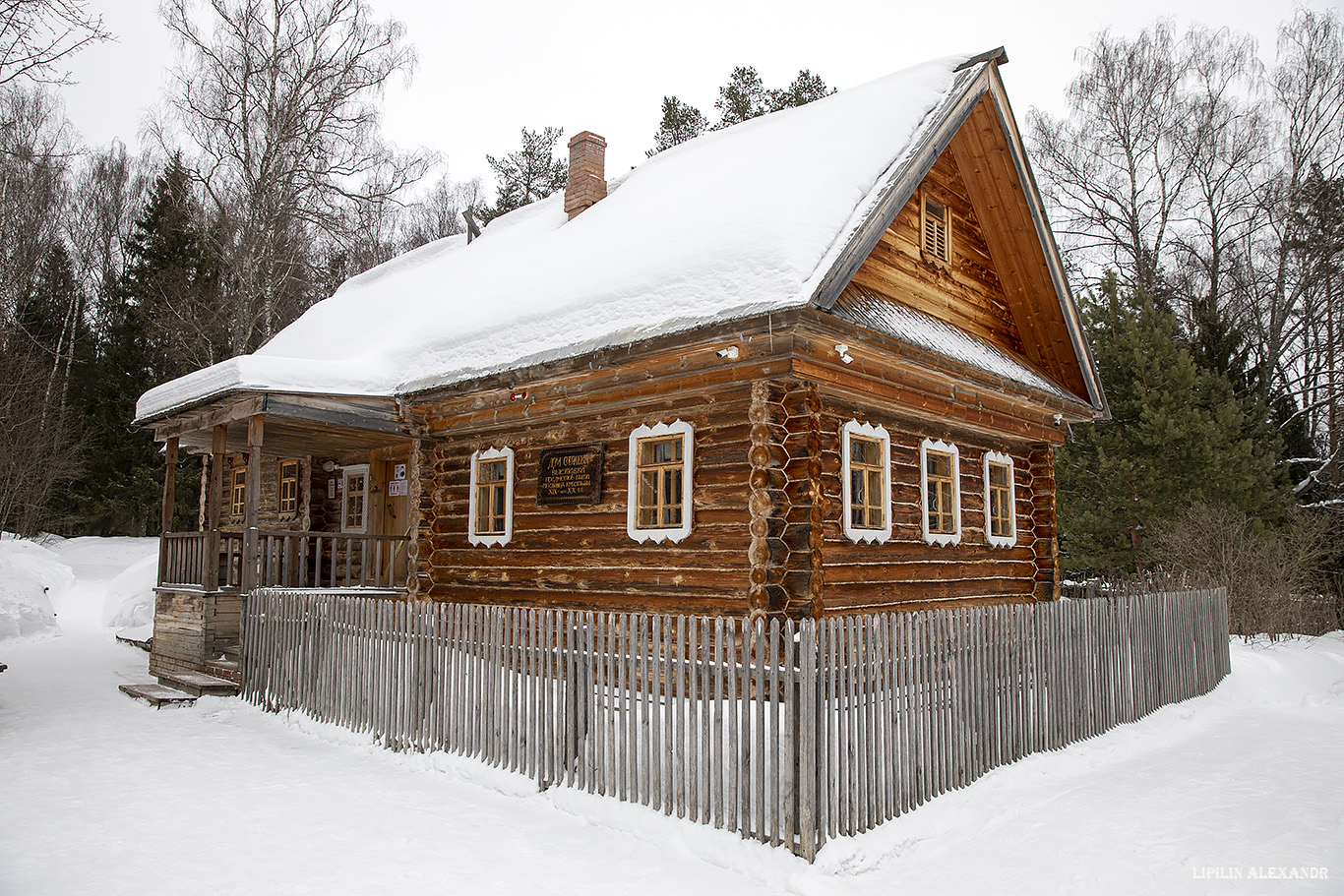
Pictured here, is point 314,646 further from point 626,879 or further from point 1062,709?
point 1062,709

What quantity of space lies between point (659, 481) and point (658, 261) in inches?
102

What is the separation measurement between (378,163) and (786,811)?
24783 millimetres

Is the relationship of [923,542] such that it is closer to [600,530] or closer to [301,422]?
[600,530]

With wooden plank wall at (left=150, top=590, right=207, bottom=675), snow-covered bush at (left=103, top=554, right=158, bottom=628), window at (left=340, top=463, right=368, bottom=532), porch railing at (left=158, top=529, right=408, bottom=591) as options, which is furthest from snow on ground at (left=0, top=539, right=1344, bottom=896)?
snow-covered bush at (left=103, top=554, right=158, bottom=628)

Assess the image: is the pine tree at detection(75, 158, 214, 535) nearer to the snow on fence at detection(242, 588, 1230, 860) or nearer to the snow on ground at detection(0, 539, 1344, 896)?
the snow on fence at detection(242, 588, 1230, 860)

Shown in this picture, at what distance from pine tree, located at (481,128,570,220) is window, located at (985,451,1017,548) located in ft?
84.6

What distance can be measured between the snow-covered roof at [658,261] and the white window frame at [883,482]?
2330 mm

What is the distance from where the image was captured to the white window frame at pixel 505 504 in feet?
40.3

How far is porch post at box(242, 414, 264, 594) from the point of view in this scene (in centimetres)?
1147

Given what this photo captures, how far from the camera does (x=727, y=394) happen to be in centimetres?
988

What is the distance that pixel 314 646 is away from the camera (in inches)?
384

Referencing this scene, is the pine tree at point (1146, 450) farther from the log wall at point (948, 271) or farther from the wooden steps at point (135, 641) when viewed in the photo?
the wooden steps at point (135, 641)

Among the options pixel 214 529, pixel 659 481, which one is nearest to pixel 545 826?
pixel 659 481

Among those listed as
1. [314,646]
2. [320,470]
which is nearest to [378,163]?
[320,470]
